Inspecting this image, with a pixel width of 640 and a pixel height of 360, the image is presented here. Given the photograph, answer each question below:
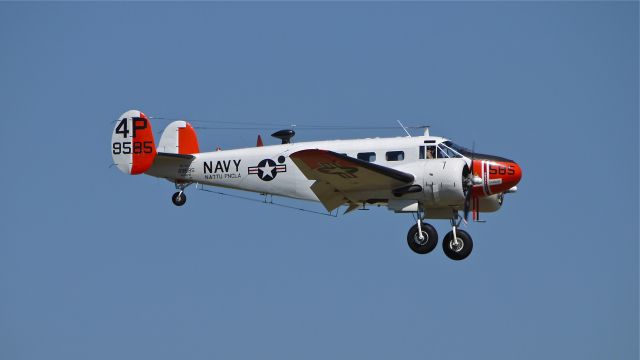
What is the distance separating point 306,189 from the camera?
27828 millimetres

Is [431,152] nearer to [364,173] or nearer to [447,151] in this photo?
[447,151]

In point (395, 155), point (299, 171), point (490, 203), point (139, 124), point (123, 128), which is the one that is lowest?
point (490, 203)

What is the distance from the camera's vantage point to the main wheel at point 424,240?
25844 mm

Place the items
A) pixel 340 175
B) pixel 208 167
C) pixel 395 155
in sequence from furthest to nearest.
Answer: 1. pixel 208 167
2. pixel 395 155
3. pixel 340 175

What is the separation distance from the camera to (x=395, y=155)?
1048 inches

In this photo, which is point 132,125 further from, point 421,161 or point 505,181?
point 505,181

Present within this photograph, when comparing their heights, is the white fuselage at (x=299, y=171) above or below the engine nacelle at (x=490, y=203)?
above

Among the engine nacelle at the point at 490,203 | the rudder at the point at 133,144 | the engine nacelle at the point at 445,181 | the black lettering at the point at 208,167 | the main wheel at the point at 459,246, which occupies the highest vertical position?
the rudder at the point at 133,144

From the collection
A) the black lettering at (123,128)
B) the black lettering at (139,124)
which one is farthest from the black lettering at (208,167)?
the black lettering at (123,128)

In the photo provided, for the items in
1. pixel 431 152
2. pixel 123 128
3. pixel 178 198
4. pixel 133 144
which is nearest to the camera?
pixel 431 152

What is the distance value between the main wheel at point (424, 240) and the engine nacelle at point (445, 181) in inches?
27.2

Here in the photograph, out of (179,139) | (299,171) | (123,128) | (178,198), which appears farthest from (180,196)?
(299,171)

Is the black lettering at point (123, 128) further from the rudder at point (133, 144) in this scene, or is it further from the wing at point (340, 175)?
the wing at point (340, 175)

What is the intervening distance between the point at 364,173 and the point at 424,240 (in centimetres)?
210
